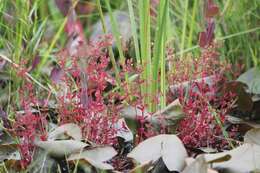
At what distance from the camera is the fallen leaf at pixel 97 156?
4.41 feet

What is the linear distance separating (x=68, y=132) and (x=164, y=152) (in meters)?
0.25

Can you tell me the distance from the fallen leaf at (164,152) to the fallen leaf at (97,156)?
5 centimetres

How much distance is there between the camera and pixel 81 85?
1.57m

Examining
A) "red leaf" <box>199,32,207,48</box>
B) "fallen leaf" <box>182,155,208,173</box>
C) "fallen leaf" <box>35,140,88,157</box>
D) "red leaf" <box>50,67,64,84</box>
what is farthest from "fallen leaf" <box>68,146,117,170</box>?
"red leaf" <box>199,32,207,48</box>

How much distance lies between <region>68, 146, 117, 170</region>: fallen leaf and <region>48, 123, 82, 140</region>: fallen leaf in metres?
0.06

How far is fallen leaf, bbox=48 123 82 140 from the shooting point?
1.46m

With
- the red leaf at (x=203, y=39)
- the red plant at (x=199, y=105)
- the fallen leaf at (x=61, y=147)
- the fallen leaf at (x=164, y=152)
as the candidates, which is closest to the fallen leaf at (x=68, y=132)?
the fallen leaf at (x=61, y=147)

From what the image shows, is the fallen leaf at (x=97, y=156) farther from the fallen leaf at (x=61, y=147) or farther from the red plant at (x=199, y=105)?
the red plant at (x=199, y=105)

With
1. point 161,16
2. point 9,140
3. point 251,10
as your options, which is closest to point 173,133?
point 161,16

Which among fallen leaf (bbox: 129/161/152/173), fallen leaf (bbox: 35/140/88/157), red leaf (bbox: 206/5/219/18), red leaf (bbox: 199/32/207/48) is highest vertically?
red leaf (bbox: 206/5/219/18)

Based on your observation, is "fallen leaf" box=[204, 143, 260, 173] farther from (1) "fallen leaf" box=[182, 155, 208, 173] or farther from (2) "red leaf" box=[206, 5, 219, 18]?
(2) "red leaf" box=[206, 5, 219, 18]

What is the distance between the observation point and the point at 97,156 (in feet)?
4.58

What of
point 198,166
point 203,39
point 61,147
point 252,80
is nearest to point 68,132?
point 61,147

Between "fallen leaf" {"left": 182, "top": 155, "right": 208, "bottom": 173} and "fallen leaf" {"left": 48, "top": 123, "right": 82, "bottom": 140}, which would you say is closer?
"fallen leaf" {"left": 182, "top": 155, "right": 208, "bottom": 173}
